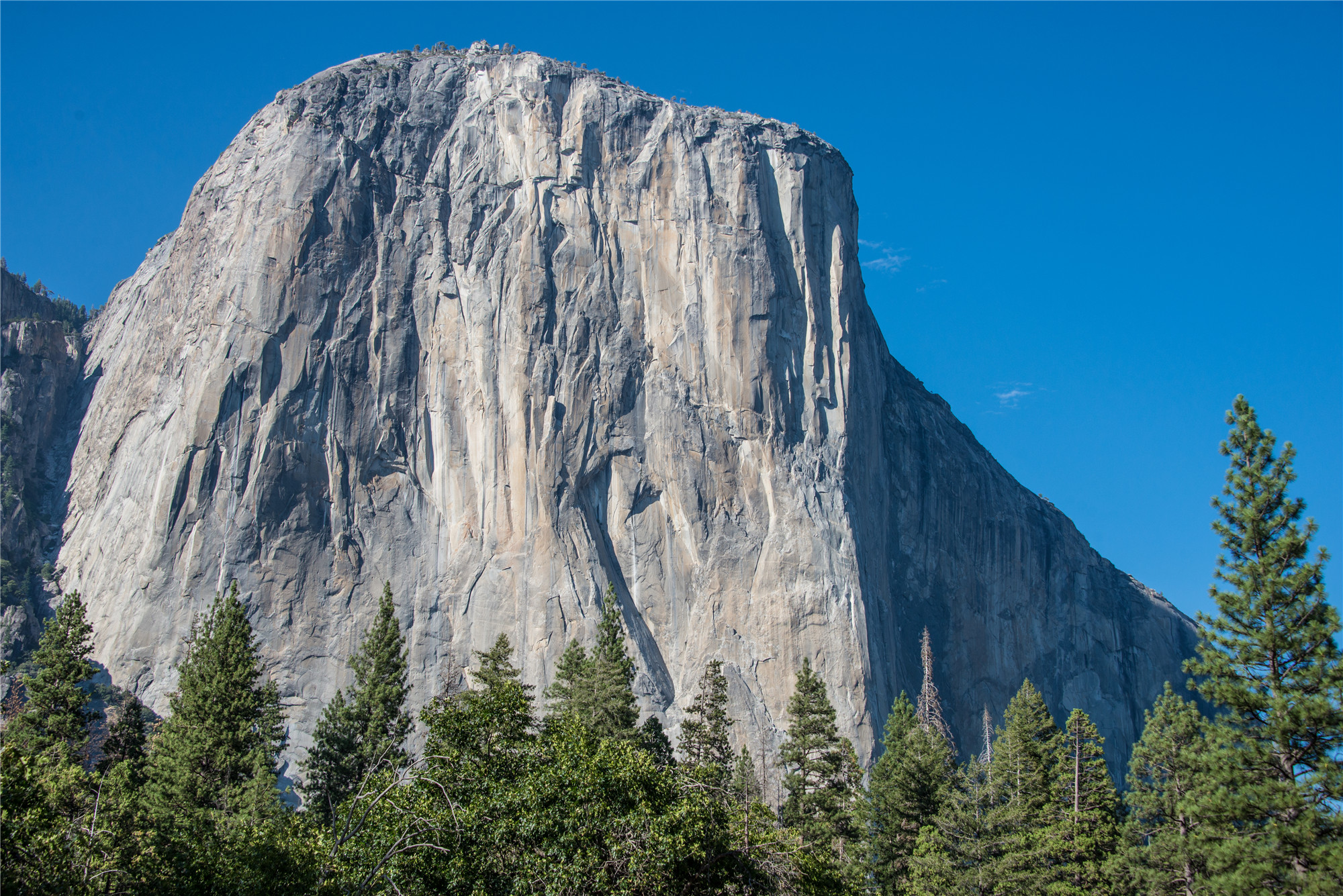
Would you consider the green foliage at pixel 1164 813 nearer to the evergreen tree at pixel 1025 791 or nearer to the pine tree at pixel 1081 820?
the pine tree at pixel 1081 820

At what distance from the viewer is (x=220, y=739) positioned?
34.4 metres

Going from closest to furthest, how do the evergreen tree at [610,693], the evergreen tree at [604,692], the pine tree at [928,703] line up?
the evergreen tree at [610,693]
the evergreen tree at [604,692]
the pine tree at [928,703]

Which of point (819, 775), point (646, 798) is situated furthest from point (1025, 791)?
point (646, 798)

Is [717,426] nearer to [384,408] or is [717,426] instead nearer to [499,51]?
[384,408]

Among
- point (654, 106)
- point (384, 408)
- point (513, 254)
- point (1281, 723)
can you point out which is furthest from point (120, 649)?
point (1281, 723)

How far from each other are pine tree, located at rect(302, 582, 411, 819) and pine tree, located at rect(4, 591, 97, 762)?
7.31 meters

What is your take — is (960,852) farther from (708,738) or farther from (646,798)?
(646,798)

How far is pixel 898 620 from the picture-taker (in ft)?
284

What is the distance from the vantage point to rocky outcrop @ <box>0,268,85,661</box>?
70500 mm

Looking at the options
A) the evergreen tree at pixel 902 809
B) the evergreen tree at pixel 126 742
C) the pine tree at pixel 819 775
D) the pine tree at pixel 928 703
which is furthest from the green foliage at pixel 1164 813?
the evergreen tree at pixel 126 742

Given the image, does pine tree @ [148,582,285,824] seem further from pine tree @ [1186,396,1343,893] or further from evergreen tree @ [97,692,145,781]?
pine tree @ [1186,396,1343,893]

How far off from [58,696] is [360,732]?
31.2 feet

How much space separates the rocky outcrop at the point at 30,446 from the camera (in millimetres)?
70500

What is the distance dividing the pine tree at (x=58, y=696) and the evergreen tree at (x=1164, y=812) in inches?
1230
